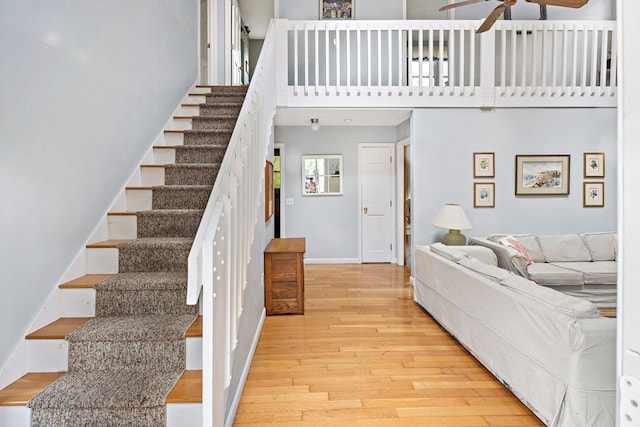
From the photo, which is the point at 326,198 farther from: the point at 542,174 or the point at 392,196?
the point at 542,174

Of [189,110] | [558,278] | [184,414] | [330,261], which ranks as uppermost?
[189,110]

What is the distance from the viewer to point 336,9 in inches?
235

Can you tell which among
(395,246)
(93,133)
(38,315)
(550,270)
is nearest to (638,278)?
(38,315)

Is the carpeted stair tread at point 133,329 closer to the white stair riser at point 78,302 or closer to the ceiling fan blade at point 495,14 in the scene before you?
the white stair riser at point 78,302

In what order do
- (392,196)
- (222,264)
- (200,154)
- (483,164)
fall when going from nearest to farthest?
(222,264)
(200,154)
(483,164)
(392,196)

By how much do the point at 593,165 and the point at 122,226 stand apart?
550 cm

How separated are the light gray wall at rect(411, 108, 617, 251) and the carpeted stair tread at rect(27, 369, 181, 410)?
3.68 metres

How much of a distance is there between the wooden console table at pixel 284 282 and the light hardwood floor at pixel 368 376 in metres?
0.12

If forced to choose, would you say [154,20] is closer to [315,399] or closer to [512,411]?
[315,399]

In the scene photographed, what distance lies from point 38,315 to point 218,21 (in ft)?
16.4

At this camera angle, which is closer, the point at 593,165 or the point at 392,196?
the point at 593,165

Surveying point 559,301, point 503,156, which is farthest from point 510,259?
point 559,301

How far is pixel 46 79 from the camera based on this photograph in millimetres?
1832

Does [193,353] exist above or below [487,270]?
below
